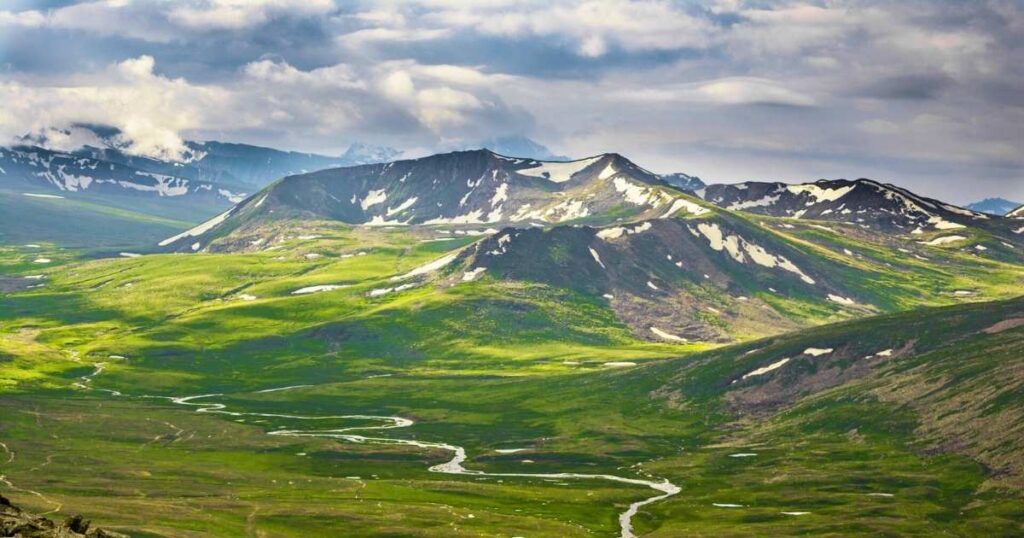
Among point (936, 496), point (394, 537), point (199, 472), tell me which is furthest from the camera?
point (199, 472)

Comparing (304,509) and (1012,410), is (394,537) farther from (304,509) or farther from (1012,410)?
(1012,410)

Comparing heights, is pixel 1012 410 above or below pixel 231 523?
above

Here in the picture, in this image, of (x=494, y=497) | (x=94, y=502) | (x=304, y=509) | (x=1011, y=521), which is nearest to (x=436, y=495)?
(x=494, y=497)

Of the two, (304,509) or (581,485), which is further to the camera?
(581,485)

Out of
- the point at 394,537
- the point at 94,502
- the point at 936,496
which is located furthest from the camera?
the point at 936,496

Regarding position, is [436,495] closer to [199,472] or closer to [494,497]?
[494,497]

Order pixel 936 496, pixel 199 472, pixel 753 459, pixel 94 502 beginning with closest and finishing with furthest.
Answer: pixel 94 502 → pixel 936 496 → pixel 199 472 → pixel 753 459

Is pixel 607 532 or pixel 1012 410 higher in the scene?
pixel 1012 410

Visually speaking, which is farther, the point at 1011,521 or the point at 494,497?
the point at 494,497

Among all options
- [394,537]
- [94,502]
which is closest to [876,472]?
[394,537]
